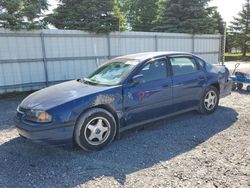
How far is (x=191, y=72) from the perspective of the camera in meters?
5.58

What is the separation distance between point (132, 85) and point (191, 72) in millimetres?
1647

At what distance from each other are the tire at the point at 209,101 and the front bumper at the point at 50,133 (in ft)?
10.3

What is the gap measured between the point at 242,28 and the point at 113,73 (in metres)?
34.3

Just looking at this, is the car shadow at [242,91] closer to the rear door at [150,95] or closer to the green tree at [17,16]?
the rear door at [150,95]

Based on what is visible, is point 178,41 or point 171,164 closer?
point 171,164

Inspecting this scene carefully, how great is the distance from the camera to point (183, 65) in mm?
5500

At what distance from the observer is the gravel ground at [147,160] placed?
3.30m

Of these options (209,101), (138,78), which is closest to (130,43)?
(209,101)

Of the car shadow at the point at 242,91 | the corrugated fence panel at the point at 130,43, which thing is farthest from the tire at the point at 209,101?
the corrugated fence panel at the point at 130,43

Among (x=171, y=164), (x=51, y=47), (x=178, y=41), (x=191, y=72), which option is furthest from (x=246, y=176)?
(x=178, y=41)

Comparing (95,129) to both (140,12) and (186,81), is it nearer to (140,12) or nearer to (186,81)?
(186,81)

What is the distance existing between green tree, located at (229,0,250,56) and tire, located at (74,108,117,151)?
32353 millimetres

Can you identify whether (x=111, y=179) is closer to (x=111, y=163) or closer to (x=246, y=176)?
(x=111, y=163)

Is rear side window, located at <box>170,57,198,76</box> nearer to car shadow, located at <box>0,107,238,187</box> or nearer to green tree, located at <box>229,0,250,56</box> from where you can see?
car shadow, located at <box>0,107,238,187</box>
